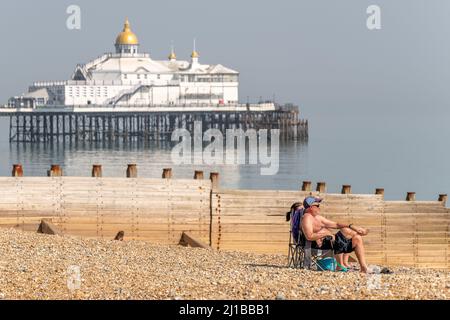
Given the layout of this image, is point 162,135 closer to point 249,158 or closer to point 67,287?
point 249,158

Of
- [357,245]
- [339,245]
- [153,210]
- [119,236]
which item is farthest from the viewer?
[153,210]

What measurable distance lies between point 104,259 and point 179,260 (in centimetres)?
119

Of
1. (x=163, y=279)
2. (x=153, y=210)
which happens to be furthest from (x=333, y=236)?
(x=153, y=210)

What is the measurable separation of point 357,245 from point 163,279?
2.51m

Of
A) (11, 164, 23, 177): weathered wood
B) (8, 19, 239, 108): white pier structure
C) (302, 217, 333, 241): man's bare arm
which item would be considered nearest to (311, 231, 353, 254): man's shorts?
(302, 217, 333, 241): man's bare arm

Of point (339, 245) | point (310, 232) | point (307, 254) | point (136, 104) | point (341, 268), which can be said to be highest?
point (136, 104)

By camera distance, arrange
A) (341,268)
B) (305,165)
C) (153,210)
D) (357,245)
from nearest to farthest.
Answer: (357,245)
(341,268)
(153,210)
(305,165)

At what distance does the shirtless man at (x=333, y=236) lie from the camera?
1562cm

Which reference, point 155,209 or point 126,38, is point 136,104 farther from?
point 155,209

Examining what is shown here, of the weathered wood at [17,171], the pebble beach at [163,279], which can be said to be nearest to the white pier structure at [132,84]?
the weathered wood at [17,171]

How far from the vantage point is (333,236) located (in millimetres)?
16031

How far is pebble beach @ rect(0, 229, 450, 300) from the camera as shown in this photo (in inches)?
526

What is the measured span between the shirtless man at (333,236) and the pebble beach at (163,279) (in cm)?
43

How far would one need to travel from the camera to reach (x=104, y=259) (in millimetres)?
16391
